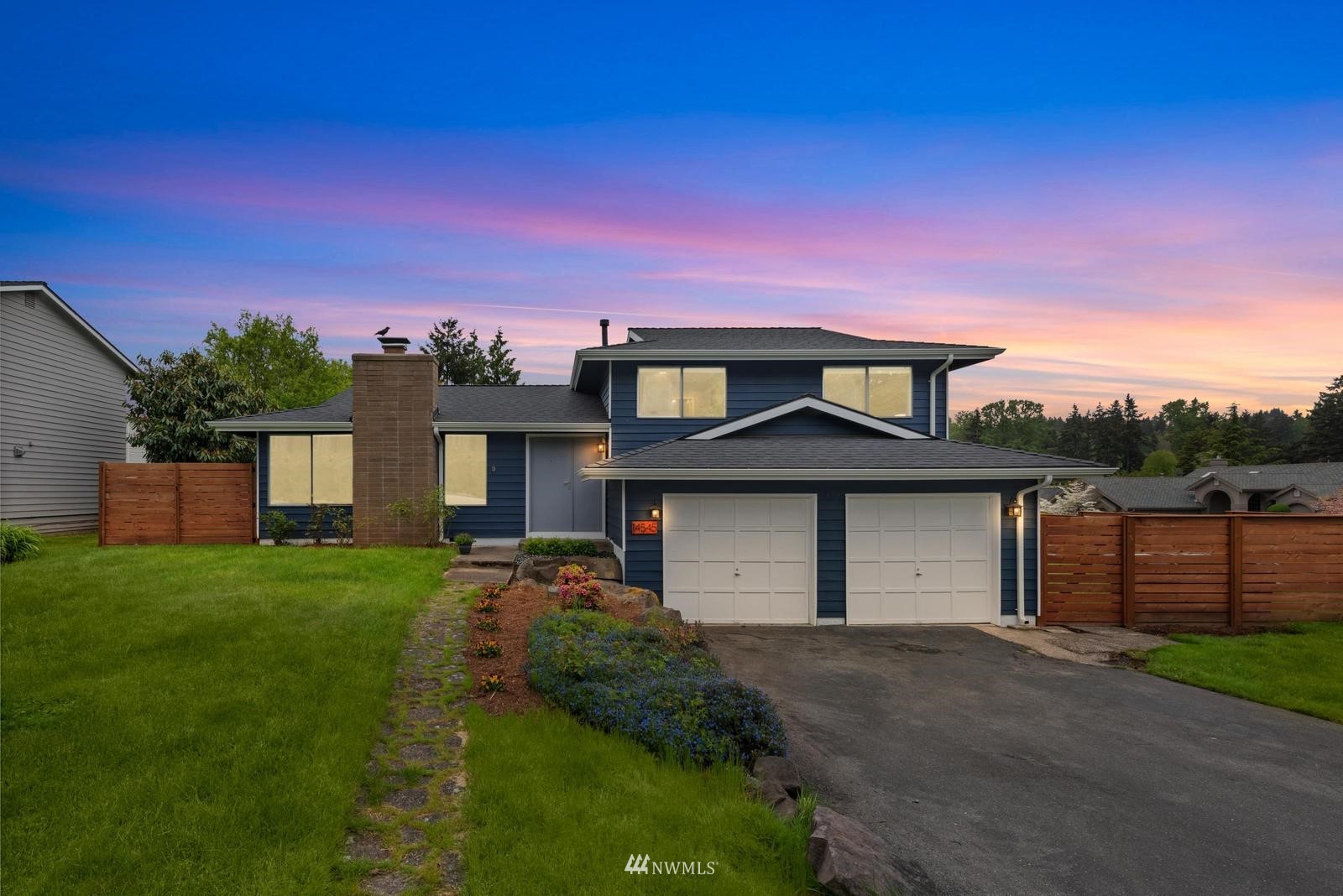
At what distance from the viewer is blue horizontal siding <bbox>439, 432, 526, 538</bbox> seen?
49.2ft

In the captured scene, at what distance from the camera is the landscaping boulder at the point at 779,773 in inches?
162

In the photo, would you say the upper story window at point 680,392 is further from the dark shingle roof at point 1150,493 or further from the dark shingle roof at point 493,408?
the dark shingle roof at point 1150,493

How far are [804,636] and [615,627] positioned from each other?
3888mm

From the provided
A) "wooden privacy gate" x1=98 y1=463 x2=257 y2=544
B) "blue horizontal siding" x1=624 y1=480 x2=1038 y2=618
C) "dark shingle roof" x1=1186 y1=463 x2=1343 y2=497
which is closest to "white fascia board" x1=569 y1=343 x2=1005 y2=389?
"blue horizontal siding" x1=624 y1=480 x2=1038 y2=618

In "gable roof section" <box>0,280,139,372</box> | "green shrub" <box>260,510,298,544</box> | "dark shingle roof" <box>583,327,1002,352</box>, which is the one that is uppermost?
"gable roof section" <box>0,280,139,372</box>

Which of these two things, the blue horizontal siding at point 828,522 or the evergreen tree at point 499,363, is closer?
the blue horizontal siding at point 828,522

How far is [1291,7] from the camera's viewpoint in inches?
402

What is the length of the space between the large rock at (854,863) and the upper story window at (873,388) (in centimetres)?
1189

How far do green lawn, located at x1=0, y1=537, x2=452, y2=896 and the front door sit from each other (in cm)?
657

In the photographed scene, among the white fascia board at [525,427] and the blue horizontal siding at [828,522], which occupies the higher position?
the white fascia board at [525,427]

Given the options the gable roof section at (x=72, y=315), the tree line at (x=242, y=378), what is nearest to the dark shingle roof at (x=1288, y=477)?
the tree line at (x=242, y=378)

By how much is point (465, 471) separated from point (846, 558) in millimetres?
9449

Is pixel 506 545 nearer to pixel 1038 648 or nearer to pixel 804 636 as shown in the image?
pixel 804 636

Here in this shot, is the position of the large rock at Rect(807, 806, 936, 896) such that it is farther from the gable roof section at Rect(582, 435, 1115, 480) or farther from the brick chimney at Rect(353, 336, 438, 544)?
the brick chimney at Rect(353, 336, 438, 544)
